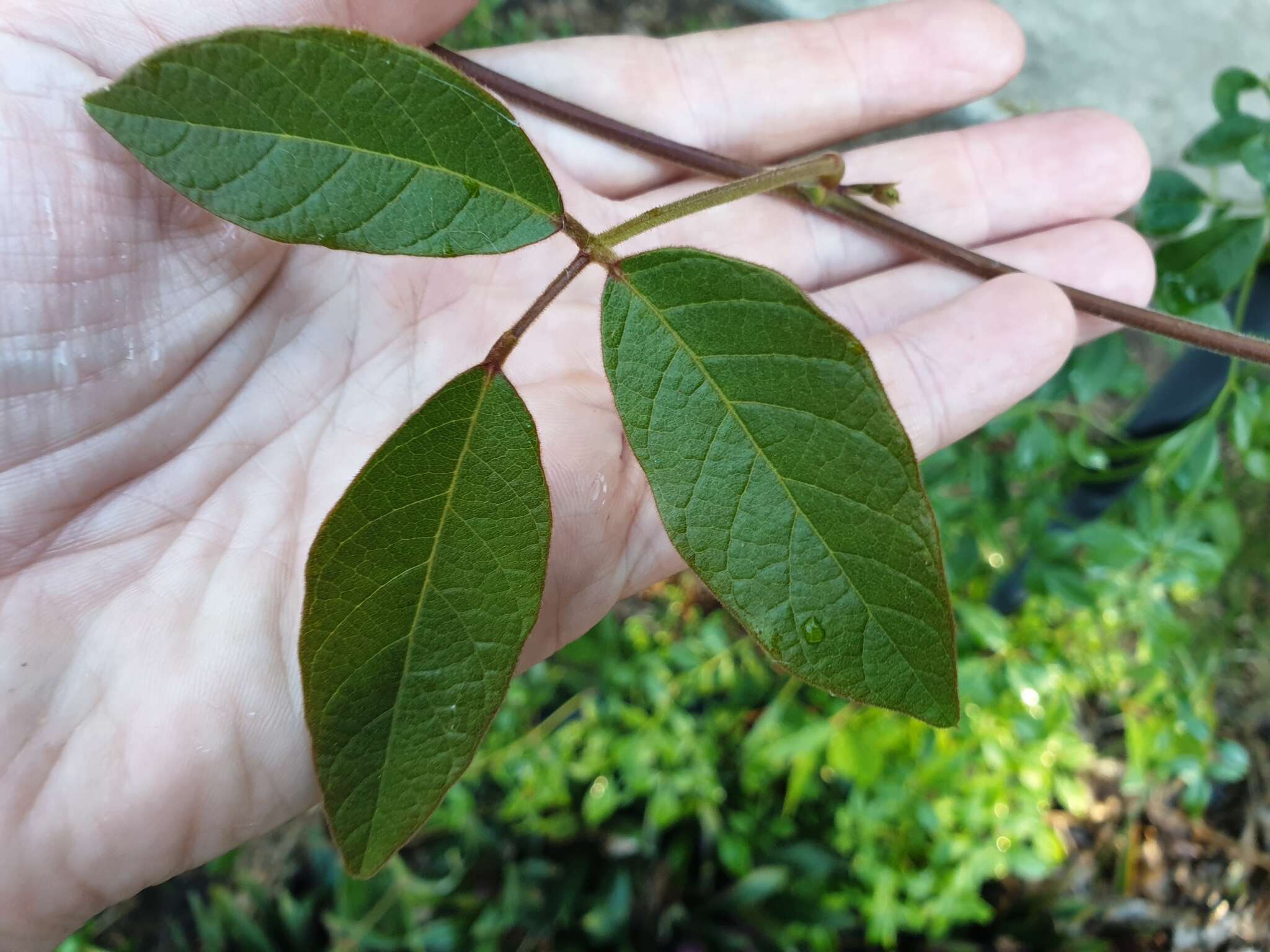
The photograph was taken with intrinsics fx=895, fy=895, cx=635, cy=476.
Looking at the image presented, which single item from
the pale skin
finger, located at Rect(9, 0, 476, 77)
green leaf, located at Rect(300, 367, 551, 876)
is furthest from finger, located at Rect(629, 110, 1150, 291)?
green leaf, located at Rect(300, 367, 551, 876)

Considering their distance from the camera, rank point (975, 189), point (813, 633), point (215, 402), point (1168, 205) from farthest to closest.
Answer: point (975, 189), point (1168, 205), point (215, 402), point (813, 633)

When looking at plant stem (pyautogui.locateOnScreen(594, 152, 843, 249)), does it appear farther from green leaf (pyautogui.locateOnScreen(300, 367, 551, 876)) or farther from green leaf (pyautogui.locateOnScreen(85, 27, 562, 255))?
green leaf (pyautogui.locateOnScreen(300, 367, 551, 876))

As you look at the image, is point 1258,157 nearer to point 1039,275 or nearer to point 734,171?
point 1039,275

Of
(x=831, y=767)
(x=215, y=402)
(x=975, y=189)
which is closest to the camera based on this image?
(x=215, y=402)

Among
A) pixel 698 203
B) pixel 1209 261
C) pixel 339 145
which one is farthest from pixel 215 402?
pixel 1209 261

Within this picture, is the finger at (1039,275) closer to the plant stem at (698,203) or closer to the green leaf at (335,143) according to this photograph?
the plant stem at (698,203)

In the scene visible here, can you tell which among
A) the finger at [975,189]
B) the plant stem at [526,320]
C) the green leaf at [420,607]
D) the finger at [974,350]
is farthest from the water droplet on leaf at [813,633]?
the finger at [975,189]
